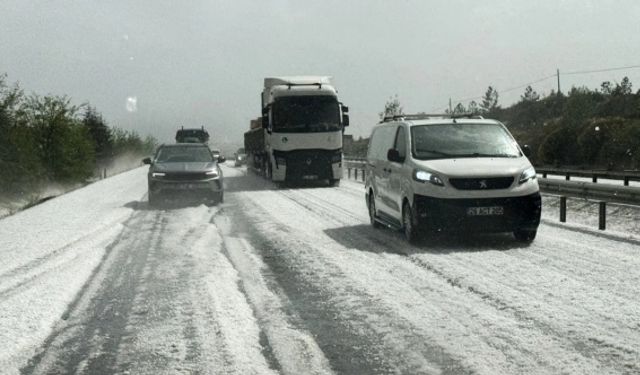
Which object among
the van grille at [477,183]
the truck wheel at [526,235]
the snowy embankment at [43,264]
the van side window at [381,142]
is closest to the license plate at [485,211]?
the van grille at [477,183]

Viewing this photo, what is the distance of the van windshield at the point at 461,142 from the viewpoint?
10945 mm

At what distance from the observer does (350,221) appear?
14148mm

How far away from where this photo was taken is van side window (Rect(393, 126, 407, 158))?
37.0ft

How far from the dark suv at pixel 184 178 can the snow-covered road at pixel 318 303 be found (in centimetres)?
571

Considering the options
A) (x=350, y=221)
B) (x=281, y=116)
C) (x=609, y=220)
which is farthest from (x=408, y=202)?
(x=281, y=116)

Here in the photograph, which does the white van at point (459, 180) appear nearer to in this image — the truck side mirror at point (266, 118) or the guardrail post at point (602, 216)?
the guardrail post at point (602, 216)

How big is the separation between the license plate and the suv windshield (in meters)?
10.6

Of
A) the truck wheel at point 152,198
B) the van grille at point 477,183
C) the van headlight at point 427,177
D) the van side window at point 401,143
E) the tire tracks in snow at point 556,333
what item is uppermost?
the van side window at point 401,143

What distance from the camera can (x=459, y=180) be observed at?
1015 centimetres

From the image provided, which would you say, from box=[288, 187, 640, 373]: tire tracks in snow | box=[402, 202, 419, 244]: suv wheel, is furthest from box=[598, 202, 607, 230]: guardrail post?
box=[288, 187, 640, 373]: tire tracks in snow

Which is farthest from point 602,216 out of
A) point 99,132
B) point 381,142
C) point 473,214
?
point 99,132

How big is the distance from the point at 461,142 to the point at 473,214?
1532mm

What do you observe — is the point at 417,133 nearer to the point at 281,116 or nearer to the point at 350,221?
the point at 350,221

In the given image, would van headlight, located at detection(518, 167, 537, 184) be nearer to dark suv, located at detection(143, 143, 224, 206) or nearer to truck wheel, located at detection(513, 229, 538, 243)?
truck wheel, located at detection(513, 229, 538, 243)
